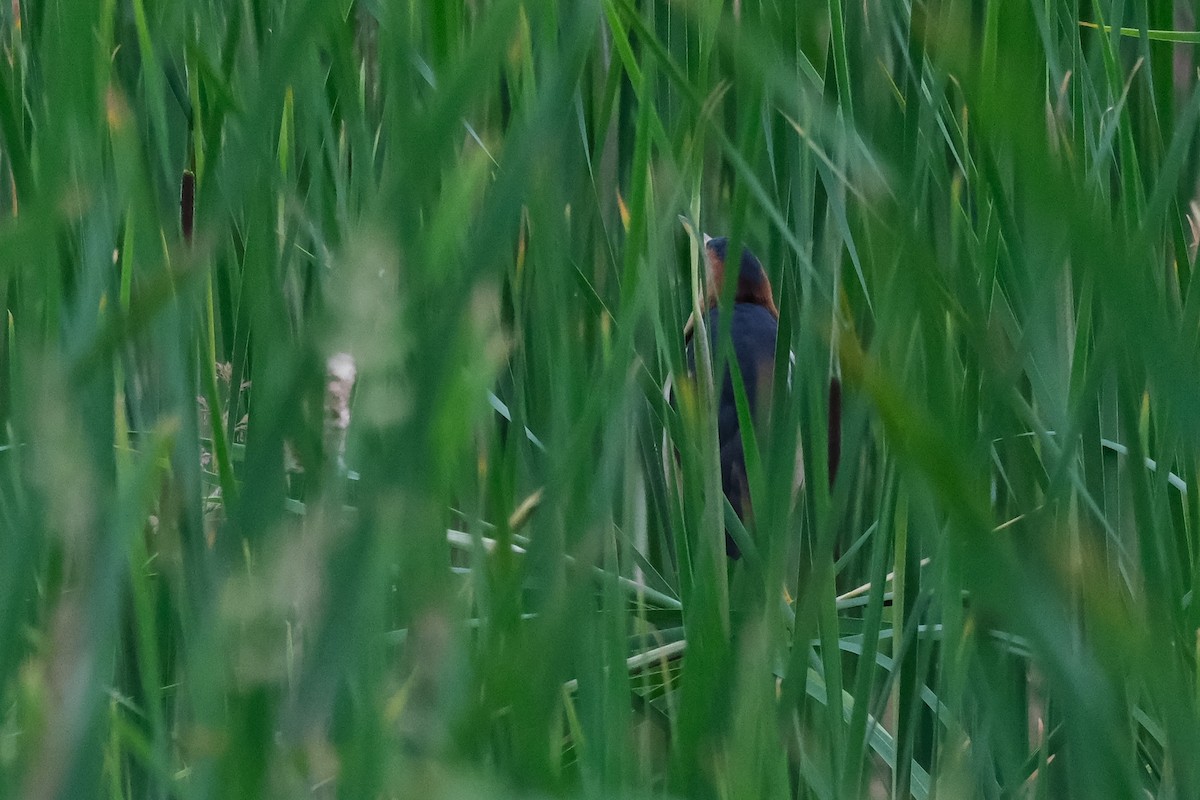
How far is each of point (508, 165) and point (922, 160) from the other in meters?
0.24

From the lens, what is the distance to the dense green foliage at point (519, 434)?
229 mm

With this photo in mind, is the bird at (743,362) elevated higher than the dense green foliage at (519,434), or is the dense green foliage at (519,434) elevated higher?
the dense green foliage at (519,434)

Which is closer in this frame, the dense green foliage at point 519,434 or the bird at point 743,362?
the dense green foliage at point 519,434

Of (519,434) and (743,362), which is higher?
(519,434)

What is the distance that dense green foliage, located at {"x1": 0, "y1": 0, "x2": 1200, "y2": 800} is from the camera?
23 centimetres

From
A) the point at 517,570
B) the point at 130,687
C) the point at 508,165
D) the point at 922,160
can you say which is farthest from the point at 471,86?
the point at 130,687

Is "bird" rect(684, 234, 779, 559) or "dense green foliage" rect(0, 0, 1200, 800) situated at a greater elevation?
"dense green foliage" rect(0, 0, 1200, 800)

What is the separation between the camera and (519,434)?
43 cm

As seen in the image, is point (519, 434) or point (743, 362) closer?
point (519, 434)

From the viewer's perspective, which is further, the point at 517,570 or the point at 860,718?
the point at 860,718

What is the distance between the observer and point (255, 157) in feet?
0.91

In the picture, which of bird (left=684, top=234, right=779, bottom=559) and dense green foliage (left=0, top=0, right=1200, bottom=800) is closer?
dense green foliage (left=0, top=0, right=1200, bottom=800)

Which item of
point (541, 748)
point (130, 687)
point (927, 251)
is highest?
point (927, 251)

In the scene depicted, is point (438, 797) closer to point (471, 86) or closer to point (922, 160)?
point (471, 86)
